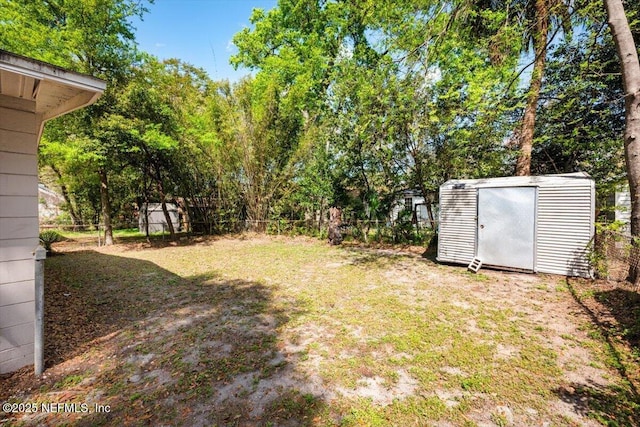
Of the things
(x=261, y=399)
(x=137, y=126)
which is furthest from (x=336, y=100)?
(x=261, y=399)

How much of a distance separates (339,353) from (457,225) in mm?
4510

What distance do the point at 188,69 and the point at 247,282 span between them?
10.8 m

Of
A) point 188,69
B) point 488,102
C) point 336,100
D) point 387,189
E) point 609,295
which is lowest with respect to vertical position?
point 609,295

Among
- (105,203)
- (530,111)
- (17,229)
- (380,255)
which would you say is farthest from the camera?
(105,203)

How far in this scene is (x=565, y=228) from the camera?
15.4ft

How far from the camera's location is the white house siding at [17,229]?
219 cm

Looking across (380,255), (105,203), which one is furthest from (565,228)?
(105,203)

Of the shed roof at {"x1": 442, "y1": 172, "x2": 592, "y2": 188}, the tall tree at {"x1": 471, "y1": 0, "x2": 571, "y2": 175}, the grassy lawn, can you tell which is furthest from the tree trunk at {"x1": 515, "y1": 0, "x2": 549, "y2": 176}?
the grassy lawn

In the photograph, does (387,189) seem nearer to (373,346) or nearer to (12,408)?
(373,346)

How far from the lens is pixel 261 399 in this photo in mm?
1980

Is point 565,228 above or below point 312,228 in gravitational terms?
above

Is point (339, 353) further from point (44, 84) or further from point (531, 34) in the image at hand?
point (531, 34)

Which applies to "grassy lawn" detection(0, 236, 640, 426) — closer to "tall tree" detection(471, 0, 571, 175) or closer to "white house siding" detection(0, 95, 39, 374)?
"white house siding" detection(0, 95, 39, 374)

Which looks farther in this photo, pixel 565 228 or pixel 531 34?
pixel 531 34
